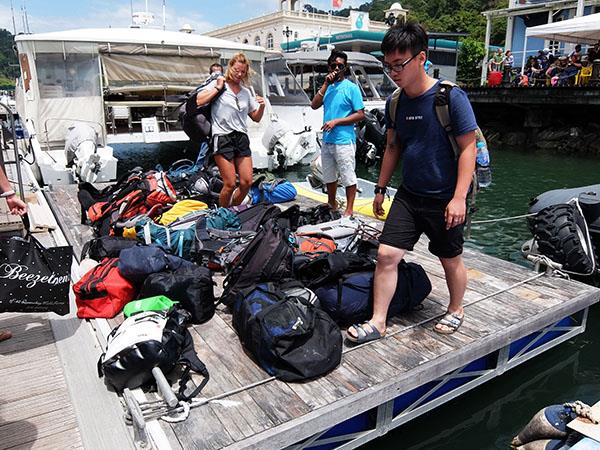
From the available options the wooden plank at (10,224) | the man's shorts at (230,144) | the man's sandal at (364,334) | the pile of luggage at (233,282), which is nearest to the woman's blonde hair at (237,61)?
the man's shorts at (230,144)

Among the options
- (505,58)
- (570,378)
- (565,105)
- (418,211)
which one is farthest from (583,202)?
(505,58)

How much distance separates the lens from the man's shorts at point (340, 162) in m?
5.11

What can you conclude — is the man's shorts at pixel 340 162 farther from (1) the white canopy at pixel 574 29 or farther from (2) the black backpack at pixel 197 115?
(1) the white canopy at pixel 574 29

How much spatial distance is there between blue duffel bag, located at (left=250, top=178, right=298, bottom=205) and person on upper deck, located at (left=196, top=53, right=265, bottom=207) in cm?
139

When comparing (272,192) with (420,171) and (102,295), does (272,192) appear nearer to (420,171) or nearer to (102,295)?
(102,295)

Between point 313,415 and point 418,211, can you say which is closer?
point 313,415

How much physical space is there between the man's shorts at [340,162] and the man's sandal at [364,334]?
2422mm

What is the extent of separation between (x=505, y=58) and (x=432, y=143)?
22183 millimetres

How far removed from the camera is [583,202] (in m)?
4.65

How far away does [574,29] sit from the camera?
13906mm

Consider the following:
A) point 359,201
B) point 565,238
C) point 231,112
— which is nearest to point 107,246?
point 231,112

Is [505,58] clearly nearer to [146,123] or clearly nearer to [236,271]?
[146,123]

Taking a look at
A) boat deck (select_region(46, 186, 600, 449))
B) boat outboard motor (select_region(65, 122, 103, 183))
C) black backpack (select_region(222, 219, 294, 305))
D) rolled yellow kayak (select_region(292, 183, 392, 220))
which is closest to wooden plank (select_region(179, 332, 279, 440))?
boat deck (select_region(46, 186, 600, 449))

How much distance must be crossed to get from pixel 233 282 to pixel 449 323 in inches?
57.6
